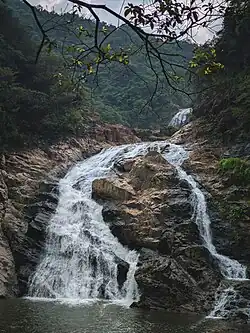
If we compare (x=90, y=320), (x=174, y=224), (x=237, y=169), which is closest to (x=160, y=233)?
(x=174, y=224)

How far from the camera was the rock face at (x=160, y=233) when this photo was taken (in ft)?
43.7

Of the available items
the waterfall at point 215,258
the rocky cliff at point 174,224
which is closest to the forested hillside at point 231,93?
the rocky cliff at point 174,224

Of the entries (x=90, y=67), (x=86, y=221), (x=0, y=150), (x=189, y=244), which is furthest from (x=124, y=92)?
(x=90, y=67)

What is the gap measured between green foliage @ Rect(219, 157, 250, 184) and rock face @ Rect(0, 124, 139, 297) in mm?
8270

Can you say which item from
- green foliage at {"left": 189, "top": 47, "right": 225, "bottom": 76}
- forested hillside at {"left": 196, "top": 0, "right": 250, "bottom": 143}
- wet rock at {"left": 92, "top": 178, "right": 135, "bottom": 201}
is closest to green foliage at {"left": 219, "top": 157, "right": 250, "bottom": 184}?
forested hillside at {"left": 196, "top": 0, "right": 250, "bottom": 143}

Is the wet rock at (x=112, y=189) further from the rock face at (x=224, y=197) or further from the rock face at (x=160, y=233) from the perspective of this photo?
the rock face at (x=224, y=197)

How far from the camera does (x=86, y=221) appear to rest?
18.2 metres

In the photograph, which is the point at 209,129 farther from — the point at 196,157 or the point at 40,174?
the point at 40,174

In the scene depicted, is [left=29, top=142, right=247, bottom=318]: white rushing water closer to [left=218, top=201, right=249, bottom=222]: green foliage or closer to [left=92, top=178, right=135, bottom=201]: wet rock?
[left=92, top=178, right=135, bottom=201]: wet rock

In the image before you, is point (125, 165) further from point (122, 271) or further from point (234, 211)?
point (122, 271)

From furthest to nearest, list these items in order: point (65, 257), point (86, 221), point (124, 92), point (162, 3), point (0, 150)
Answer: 1. point (124, 92)
2. point (0, 150)
3. point (86, 221)
4. point (65, 257)
5. point (162, 3)

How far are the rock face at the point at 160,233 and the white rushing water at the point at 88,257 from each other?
0.51 metres

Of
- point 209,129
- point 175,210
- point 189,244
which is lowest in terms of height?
point 189,244

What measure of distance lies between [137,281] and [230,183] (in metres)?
7.05
